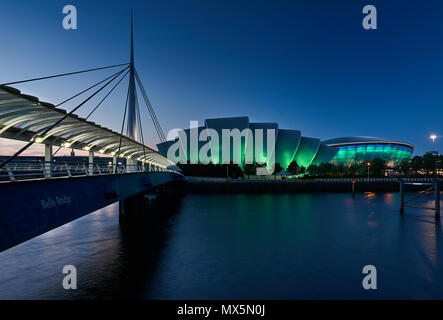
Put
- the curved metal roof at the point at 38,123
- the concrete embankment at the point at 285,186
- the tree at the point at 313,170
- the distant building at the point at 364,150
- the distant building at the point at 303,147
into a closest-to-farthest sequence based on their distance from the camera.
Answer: the curved metal roof at the point at 38,123
the concrete embankment at the point at 285,186
the tree at the point at 313,170
the distant building at the point at 303,147
the distant building at the point at 364,150

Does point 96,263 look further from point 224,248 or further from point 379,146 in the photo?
point 379,146

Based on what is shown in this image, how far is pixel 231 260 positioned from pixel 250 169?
224 ft

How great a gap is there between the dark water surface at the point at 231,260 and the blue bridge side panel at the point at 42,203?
14.3 ft

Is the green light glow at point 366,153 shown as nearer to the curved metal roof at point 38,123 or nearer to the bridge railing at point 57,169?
the curved metal roof at point 38,123

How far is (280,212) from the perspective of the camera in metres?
34.2

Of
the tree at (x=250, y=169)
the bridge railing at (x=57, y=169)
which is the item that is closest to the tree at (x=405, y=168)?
the tree at (x=250, y=169)

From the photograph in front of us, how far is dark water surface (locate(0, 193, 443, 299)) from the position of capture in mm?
12109

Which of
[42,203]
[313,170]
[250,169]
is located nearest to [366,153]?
[313,170]

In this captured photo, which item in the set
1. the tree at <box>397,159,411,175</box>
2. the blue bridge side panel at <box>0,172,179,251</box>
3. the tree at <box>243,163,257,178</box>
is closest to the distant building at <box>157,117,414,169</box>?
the tree at <box>243,163,257,178</box>

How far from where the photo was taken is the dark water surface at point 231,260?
12109mm

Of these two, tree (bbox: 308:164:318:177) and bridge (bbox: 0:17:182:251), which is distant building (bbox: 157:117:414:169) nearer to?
tree (bbox: 308:164:318:177)

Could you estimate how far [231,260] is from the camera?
53.1ft

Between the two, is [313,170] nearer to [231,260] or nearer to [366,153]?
[366,153]
